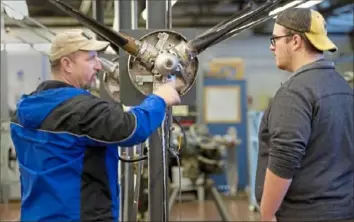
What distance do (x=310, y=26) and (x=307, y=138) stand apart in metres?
0.39

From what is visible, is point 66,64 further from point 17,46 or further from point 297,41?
point 17,46

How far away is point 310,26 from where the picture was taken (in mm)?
1875

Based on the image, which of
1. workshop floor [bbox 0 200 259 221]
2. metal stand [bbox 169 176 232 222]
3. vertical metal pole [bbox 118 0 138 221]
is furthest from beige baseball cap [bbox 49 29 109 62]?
workshop floor [bbox 0 200 259 221]

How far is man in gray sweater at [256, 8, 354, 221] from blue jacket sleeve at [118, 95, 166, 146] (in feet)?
1.24

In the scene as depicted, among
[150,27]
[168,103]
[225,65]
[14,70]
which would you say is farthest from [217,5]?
[168,103]

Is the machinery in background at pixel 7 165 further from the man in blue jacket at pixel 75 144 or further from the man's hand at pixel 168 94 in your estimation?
the man's hand at pixel 168 94

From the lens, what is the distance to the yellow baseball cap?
1871 millimetres

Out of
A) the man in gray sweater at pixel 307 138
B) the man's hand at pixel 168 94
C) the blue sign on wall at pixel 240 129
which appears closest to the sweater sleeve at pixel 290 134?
the man in gray sweater at pixel 307 138

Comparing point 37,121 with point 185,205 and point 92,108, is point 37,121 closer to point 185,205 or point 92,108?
point 92,108

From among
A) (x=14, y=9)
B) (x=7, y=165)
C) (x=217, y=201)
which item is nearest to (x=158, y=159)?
(x=7, y=165)

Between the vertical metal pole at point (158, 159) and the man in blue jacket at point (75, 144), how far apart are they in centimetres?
33

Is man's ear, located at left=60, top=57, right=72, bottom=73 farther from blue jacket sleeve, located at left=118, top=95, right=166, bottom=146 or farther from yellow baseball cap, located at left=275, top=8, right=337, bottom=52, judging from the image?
yellow baseball cap, located at left=275, top=8, right=337, bottom=52

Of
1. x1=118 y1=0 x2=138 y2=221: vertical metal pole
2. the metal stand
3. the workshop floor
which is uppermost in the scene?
x1=118 y1=0 x2=138 y2=221: vertical metal pole

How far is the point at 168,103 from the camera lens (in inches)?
71.6
